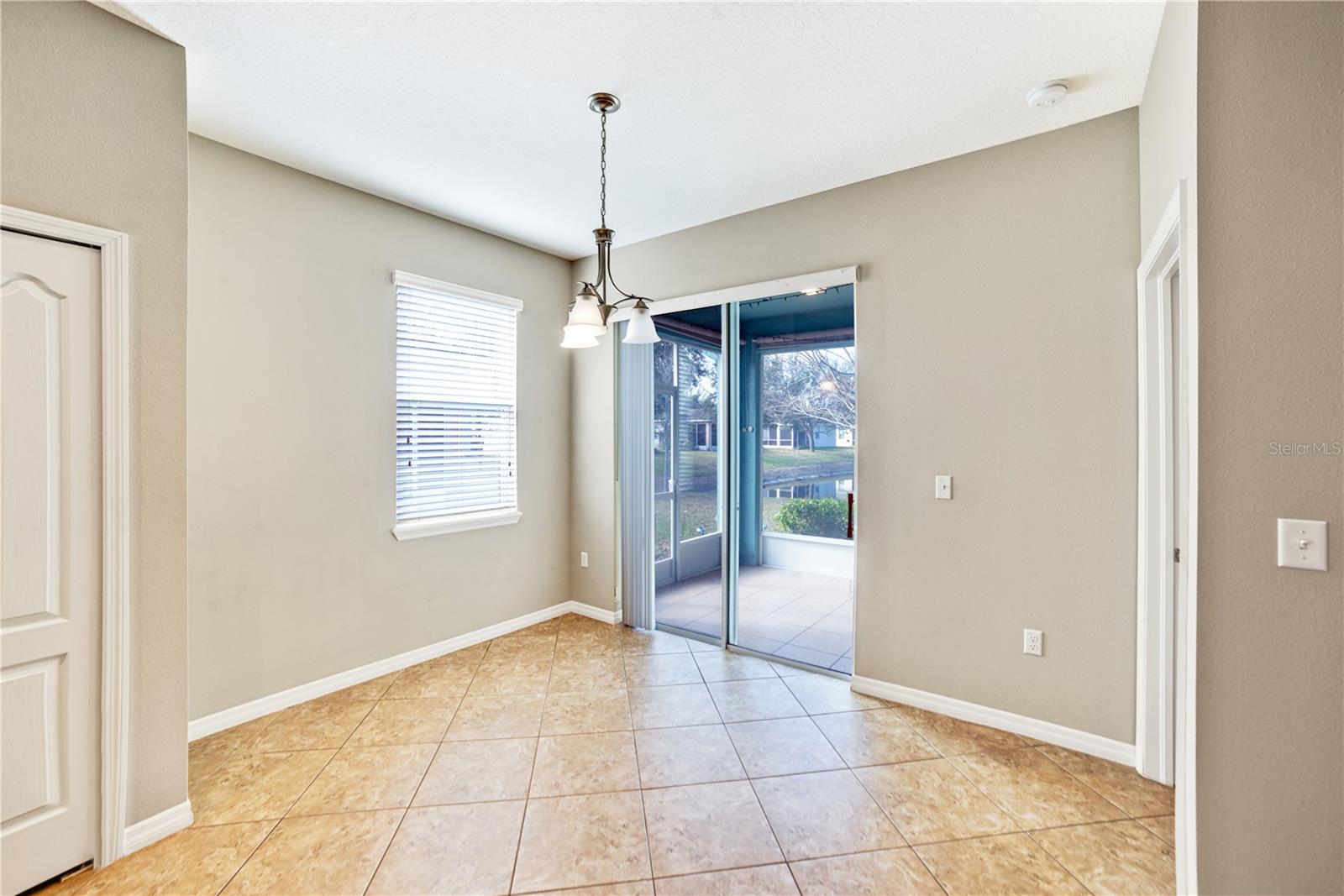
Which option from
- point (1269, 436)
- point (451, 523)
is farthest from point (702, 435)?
point (1269, 436)

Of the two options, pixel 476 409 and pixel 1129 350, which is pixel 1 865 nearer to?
pixel 476 409

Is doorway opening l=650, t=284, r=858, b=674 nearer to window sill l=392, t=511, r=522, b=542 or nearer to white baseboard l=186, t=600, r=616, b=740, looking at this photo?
white baseboard l=186, t=600, r=616, b=740

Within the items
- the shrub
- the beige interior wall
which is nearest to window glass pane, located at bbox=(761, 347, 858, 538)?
the shrub

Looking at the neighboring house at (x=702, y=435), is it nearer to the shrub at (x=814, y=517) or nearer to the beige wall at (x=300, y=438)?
the shrub at (x=814, y=517)

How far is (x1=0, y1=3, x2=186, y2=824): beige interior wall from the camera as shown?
175cm

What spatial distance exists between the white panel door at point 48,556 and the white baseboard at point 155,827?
85 millimetres

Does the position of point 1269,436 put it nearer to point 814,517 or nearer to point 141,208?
point 814,517

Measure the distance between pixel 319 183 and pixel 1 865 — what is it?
2.92 m

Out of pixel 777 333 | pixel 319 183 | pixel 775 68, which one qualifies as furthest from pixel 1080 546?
pixel 319 183

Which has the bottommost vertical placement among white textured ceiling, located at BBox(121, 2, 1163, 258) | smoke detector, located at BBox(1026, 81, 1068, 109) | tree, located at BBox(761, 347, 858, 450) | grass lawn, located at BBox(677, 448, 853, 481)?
grass lawn, located at BBox(677, 448, 853, 481)

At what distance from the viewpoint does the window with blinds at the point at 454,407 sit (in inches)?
136

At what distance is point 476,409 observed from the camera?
3824 mm

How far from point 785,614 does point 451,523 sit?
231cm

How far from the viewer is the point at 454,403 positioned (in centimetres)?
369
